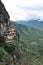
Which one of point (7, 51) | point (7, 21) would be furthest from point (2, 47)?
point (7, 21)

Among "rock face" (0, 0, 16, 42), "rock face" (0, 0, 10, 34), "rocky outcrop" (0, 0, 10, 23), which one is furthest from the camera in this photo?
"rocky outcrop" (0, 0, 10, 23)

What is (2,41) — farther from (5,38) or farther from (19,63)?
(19,63)

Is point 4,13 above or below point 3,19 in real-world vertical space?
above

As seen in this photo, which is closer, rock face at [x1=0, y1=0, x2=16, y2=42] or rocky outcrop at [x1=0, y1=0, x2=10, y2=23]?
rock face at [x1=0, y1=0, x2=16, y2=42]

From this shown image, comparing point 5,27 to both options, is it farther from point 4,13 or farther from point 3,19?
point 4,13

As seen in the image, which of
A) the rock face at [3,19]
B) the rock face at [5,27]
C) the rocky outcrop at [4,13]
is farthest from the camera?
the rocky outcrop at [4,13]

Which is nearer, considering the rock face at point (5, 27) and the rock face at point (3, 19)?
the rock face at point (5, 27)

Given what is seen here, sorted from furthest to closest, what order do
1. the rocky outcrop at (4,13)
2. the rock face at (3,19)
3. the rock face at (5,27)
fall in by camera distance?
the rocky outcrop at (4,13), the rock face at (3,19), the rock face at (5,27)

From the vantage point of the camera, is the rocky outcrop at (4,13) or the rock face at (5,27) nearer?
the rock face at (5,27)

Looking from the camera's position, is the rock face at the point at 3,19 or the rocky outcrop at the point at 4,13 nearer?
the rock face at the point at 3,19

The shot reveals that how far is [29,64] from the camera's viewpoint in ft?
298

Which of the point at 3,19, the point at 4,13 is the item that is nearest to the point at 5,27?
the point at 3,19

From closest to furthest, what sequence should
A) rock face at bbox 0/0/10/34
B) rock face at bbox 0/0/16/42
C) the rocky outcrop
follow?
rock face at bbox 0/0/16/42
rock face at bbox 0/0/10/34
the rocky outcrop

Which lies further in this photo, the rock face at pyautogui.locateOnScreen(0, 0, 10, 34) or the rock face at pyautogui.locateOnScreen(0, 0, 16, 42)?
the rock face at pyautogui.locateOnScreen(0, 0, 10, 34)
